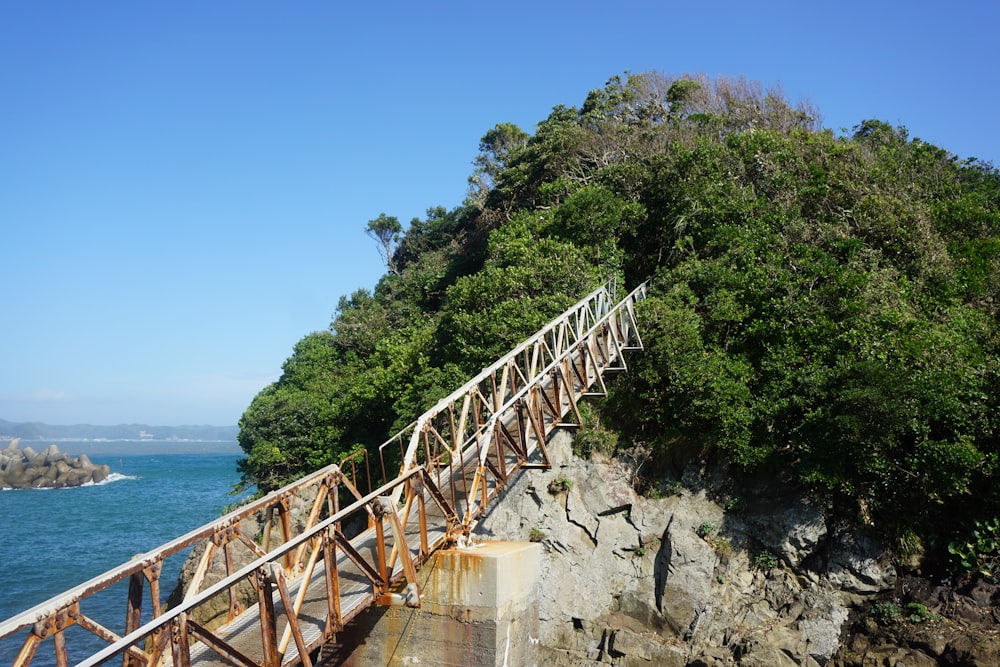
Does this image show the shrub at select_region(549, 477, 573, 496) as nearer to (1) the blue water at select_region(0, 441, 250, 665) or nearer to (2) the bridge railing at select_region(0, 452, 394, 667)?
(2) the bridge railing at select_region(0, 452, 394, 667)

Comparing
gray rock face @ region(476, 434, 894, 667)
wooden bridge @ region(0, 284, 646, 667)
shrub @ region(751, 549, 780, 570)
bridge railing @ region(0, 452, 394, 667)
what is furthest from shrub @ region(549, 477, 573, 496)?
bridge railing @ region(0, 452, 394, 667)

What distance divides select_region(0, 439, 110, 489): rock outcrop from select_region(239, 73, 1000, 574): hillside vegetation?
63.2 m

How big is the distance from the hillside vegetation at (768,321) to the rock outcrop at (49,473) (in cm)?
6317

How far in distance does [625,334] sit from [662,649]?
682cm

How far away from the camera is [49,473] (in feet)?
267

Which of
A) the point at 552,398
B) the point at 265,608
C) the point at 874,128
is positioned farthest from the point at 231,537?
the point at 874,128

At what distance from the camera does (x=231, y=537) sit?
9.91 meters

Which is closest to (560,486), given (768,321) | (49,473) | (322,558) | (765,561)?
(765,561)

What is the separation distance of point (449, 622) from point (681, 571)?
22.2ft

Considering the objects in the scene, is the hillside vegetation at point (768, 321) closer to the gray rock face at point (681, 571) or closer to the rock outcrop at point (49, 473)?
the gray rock face at point (681, 571)

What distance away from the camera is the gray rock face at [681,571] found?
15.3 metres

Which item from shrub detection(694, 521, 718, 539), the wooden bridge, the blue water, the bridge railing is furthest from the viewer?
the blue water

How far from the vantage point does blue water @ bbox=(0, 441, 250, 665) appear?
83.7 feet

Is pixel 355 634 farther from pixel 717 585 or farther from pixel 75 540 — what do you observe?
pixel 75 540
